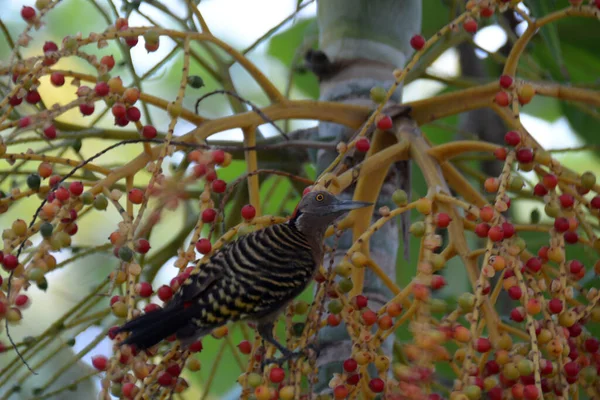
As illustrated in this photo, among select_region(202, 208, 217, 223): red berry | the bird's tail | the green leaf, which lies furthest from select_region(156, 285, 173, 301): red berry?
the green leaf

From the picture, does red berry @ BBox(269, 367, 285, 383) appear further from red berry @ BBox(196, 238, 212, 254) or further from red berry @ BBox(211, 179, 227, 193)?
red berry @ BBox(211, 179, 227, 193)

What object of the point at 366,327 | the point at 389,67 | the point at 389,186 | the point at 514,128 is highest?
the point at 389,67

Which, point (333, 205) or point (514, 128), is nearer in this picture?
point (514, 128)

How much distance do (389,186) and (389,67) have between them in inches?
12.7

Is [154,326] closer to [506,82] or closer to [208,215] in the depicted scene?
[208,215]

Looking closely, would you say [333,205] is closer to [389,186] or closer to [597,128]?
[389,186]

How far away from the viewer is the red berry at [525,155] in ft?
5.04

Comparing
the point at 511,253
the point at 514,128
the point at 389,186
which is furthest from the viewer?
the point at 389,186

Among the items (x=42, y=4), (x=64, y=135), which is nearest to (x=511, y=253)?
(x=42, y=4)

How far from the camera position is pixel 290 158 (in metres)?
2.34

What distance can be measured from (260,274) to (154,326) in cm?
35

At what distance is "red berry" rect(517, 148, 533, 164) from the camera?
154 centimetres

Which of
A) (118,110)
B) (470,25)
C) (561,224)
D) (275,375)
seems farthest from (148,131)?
(561,224)

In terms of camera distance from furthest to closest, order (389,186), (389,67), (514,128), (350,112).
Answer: (389,67) → (389,186) → (350,112) → (514,128)
